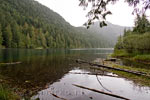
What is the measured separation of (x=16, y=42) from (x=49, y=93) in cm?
9104

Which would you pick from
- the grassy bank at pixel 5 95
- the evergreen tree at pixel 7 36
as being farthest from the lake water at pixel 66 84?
the evergreen tree at pixel 7 36

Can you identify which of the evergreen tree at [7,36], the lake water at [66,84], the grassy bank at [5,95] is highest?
the evergreen tree at [7,36]

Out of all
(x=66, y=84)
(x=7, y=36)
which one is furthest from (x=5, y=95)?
(x=7, y=36)

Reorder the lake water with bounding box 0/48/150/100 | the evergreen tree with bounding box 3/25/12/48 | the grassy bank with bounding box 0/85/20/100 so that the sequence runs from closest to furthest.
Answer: the grassy bank with bounding box 0/85/20/100 → the lake water with bounding box 0/48/150/100 → the evergreen tree with bounding box 3/25/12/48

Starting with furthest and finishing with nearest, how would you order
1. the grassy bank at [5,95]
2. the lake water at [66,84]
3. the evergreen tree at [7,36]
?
the evergreen tree at [7,36] → the lake water at [66,84] → the grassy bank at [5,95]

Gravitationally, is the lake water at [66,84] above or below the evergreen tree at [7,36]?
below

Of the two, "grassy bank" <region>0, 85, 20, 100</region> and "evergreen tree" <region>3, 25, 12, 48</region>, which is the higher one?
"evergreen tree" <region>3, 25, 12, 48</region>

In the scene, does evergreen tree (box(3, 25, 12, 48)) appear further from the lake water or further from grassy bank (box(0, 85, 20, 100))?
grassy bank (box(0, 85, 20, 100))

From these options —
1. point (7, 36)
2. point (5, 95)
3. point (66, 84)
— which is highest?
point (7, 36)

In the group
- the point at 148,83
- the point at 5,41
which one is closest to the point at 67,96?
the point at 148,83

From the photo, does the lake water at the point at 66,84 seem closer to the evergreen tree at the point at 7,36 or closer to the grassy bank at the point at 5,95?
the grassy bank at the point at 5,95

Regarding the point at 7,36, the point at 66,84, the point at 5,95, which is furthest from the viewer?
the point at 7,36

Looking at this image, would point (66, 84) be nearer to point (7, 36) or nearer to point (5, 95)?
point (5, 95)

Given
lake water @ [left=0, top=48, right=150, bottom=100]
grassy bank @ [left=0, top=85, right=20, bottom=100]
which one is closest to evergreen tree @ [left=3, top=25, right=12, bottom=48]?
lake water @ [left=0, top=48, right=150, bottom=100]
